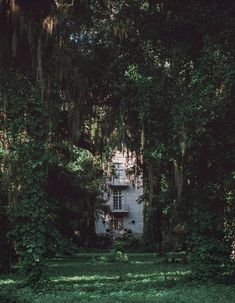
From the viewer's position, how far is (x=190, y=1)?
15508 mm

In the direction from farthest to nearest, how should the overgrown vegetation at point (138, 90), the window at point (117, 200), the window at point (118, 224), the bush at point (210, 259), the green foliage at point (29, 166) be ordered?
1. the window at point (117, 200)
2. the window at point (118, 224)
3. the bush at point (210, 259)
4. the green foliage at point (29, 166)
5. the overgrown vegetation at point (138, 90)

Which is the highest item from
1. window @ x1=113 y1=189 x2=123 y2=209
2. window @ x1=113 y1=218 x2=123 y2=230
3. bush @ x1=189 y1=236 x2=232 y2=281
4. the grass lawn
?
window @ x1=113 y1=189 x2=123 y2=209

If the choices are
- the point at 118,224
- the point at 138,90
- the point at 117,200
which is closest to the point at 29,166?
the point at 138,90

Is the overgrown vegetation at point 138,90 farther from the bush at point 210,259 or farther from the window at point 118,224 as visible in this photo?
the window at point 118,224

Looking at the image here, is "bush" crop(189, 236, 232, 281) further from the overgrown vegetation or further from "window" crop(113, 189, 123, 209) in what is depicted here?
"window" crop(113, 189, 123, 209)

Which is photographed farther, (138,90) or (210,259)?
(210,259)

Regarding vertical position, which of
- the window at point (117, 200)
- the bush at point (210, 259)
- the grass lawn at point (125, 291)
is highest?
the window at point (117, 200)

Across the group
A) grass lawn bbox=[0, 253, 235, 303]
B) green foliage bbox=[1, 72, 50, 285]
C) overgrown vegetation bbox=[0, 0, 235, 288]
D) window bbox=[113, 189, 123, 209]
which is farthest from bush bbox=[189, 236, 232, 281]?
window bbox=[113, 189, 123, 209]

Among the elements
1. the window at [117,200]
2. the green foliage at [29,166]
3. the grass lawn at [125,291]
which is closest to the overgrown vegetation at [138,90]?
the green foliage at [29,166]

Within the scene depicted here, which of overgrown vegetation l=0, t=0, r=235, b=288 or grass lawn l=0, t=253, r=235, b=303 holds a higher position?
overgrown vegetation l=0, t=0, r=235, b=288

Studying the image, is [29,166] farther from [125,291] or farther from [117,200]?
[117,200]

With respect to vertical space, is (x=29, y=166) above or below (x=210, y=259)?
above

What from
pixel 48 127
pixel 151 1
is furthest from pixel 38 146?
pixel 151 1

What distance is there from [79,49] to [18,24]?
7.61 ft
